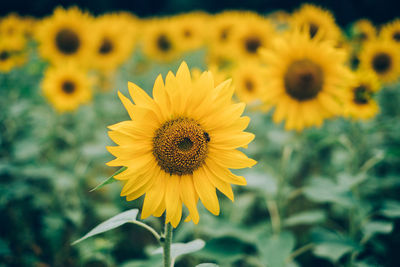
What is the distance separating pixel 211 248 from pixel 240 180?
1133 mm

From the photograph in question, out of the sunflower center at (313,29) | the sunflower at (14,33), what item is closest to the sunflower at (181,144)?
the sunflower center at (313,29)

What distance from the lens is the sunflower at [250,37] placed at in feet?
13.8

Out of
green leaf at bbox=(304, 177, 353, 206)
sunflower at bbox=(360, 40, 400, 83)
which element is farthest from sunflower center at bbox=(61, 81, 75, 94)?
sunflower at bbox=(360, 40, 400, 83)

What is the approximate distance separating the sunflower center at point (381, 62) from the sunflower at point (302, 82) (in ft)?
4.85

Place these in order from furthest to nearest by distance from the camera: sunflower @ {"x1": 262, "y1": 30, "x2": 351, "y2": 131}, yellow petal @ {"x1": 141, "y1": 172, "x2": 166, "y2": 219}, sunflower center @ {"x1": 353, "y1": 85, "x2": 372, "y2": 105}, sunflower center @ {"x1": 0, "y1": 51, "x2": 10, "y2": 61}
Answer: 1. sunflower center @ {"x1": 0, "y1": 51, "x2": 10, "y2": 61}
2. sunflower center @ {"x1": 353, "y1": 85, "x2": 372, "y2": 105}
3. sunflower @ {"x1": 262, "y1": 30, "x2": 351, "y2": 131}
4. yellow petal @ {"x1": 141, "y1": 172, "x2": 166, "y2": 219}

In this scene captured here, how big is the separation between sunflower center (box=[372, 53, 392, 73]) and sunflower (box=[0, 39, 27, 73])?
492 cm

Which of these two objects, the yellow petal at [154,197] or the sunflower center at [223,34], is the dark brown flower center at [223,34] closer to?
the sunflower center at [223,34]

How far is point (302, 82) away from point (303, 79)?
0.09ft

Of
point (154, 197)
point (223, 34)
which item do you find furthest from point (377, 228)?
point (223, 34)

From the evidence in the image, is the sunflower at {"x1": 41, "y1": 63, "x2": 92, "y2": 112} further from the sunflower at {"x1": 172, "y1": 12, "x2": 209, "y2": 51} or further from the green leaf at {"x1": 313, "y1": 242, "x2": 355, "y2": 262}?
the green leaf at {"x1": 313, "y1": 242, "x2": 355, "y2": 262}

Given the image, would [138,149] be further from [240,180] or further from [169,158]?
[240,180]

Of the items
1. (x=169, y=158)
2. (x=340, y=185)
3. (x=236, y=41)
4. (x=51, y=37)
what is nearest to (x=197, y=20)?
(x=236, y=41)

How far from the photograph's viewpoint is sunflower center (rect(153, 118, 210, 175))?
1.33 m

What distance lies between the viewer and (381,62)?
3.54m
